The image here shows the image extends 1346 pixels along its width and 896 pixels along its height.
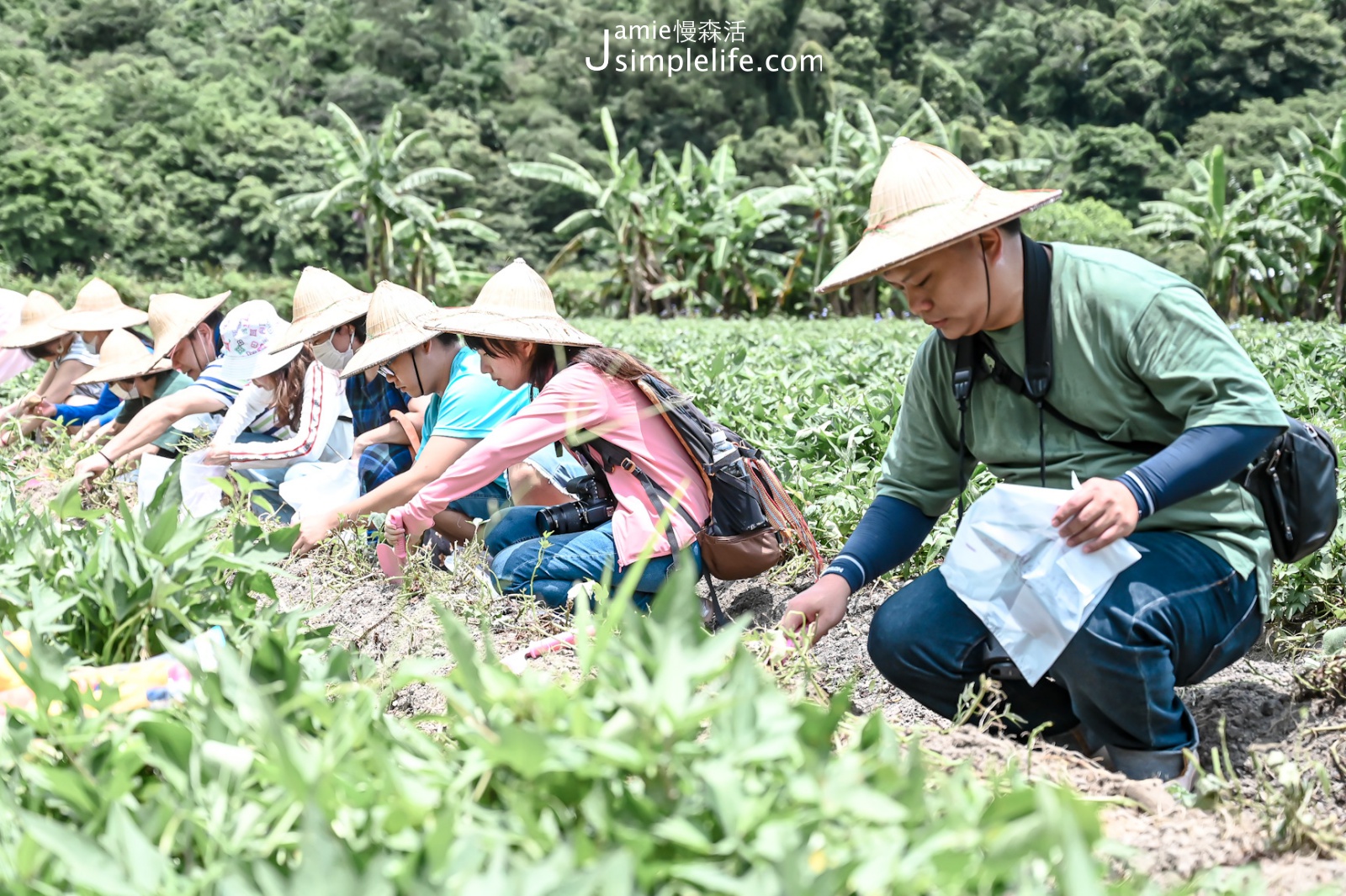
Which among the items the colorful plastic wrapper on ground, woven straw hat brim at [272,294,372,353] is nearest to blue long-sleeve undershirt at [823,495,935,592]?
the colorful plastic wrapper on ground

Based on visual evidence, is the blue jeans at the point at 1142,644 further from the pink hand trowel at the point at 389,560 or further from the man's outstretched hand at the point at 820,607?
the pink hand trowel at the point at 389,560

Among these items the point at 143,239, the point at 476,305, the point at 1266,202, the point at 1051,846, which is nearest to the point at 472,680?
the point at 1051,846

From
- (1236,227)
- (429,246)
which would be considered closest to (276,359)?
(429,246)

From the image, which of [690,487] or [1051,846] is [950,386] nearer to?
[690,487]

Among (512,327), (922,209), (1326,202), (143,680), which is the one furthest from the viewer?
(1326,202)

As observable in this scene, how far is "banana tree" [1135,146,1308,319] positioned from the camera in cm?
1909

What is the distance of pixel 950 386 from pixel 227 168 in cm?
4187

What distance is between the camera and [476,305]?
4016 millimetres

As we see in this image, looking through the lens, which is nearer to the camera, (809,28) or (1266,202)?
(1266,202)

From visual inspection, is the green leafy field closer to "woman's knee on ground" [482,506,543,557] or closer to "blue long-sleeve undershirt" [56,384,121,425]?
"woman's knee on ground" [482,506,543,557]

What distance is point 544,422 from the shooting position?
359 cm
